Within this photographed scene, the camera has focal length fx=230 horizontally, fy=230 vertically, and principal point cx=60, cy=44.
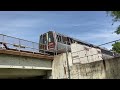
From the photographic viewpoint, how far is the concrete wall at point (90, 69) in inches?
714

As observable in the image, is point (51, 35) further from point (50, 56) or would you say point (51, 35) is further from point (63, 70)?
point (63, 70)

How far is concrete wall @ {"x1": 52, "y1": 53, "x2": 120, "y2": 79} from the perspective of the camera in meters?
18.1

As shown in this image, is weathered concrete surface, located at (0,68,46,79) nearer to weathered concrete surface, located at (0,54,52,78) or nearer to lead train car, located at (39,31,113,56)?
weathered concrete surface, located at (0,54,52,78)

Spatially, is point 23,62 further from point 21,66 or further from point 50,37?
Result: point 50,37

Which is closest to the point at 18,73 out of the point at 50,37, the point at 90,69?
the point at 90,69

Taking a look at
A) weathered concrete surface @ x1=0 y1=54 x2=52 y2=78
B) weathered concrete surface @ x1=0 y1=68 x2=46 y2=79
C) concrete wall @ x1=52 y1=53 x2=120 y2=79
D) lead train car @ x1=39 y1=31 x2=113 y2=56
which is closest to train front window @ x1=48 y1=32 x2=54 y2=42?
lead train car @ x1=39 y1=31 x2=113 y2=56

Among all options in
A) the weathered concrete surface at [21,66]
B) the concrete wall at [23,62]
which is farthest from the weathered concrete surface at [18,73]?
the concrete wall at [23,62]

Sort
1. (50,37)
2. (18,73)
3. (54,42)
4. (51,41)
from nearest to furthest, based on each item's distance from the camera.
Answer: (18,73) → (54,42) → (51,41) → (50,37)

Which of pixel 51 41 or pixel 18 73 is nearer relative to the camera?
pixel 18 73

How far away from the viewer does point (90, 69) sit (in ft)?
65.0

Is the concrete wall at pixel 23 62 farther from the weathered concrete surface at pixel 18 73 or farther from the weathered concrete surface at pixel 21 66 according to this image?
the weathered concrete surface at pixel 18 73
